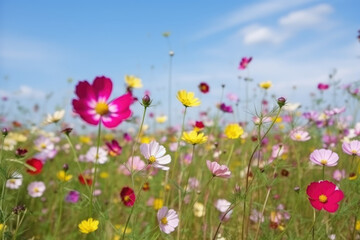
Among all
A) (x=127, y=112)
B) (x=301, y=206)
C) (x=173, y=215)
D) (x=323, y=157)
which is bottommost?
(x=301, y=206)

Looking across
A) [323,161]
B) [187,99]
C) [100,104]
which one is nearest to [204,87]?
[187,99]

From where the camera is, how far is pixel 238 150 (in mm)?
3244

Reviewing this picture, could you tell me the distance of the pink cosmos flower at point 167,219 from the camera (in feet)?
3.48

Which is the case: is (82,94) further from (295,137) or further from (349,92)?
(349,92)

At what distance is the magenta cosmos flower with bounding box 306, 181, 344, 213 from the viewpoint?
1.05 metres

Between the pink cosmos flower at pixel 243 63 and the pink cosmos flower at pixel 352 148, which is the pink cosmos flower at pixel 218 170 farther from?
the pink cosmos flower at pixel 243 63

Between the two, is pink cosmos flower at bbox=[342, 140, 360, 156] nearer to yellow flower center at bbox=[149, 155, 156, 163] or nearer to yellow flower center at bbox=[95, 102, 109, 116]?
yellow flower center at bbox=[149, 155, 156, 163]

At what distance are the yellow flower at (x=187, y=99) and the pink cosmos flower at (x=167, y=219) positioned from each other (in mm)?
356

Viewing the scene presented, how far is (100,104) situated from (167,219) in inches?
16.6

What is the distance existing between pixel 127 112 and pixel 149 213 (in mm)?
1391

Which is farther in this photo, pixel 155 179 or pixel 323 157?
pixel 155 179

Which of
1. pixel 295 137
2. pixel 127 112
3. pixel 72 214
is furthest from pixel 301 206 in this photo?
pixel 127 112

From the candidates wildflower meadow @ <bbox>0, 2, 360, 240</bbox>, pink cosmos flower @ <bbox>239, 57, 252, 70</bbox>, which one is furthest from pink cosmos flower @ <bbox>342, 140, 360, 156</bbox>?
pink cosmos flower @ <bbox>239, 57, 252, 70</bbox>

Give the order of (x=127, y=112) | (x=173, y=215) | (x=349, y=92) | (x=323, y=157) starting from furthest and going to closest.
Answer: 1. (x=349, y=92)
2. (x=323, y=157)
3. (x=173, y=215)
4. (x=127, y=112)
